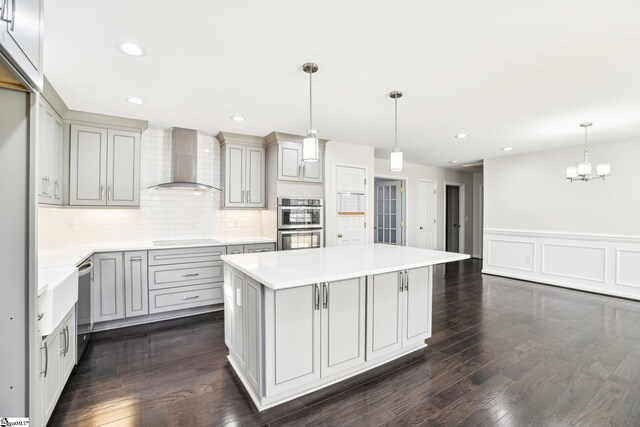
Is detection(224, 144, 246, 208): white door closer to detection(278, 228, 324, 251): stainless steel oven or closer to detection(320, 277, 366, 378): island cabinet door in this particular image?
detection(278, 228, 324, 251): stainless steel oven

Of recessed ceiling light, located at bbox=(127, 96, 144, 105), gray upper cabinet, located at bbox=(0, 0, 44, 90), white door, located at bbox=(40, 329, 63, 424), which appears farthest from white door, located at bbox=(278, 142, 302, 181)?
gray upper cabinet, located at bbox=(0, 0, 44, 90)

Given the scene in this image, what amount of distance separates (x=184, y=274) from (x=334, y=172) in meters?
2.63

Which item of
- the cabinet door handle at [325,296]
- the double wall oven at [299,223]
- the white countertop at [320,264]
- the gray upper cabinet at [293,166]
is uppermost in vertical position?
the gray upper cabinet at [293,166]

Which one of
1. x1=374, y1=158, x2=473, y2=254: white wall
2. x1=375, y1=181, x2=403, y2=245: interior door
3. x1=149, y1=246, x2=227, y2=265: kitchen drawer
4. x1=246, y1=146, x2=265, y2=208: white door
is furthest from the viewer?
x1=375, y1=181, x2=403, y2=245: interior door

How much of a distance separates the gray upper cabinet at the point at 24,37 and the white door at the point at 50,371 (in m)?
1.42

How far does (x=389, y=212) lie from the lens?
6.97 metres

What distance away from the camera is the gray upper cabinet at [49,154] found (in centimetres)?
260

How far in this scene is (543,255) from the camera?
5.34 m

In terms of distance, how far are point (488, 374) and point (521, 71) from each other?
97.9 inches

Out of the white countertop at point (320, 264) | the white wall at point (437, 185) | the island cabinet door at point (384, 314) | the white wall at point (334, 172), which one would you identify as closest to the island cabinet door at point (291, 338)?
the white countertop at point (320, 264)

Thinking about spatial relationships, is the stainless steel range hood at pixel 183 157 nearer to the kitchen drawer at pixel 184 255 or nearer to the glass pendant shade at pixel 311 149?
the kitchen drawer at pixel 184 255

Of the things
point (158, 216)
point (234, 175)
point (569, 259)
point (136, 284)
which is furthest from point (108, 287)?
point (569, 259)

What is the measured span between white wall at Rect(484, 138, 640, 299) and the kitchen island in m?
4.00

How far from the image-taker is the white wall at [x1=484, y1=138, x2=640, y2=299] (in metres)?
4.45
